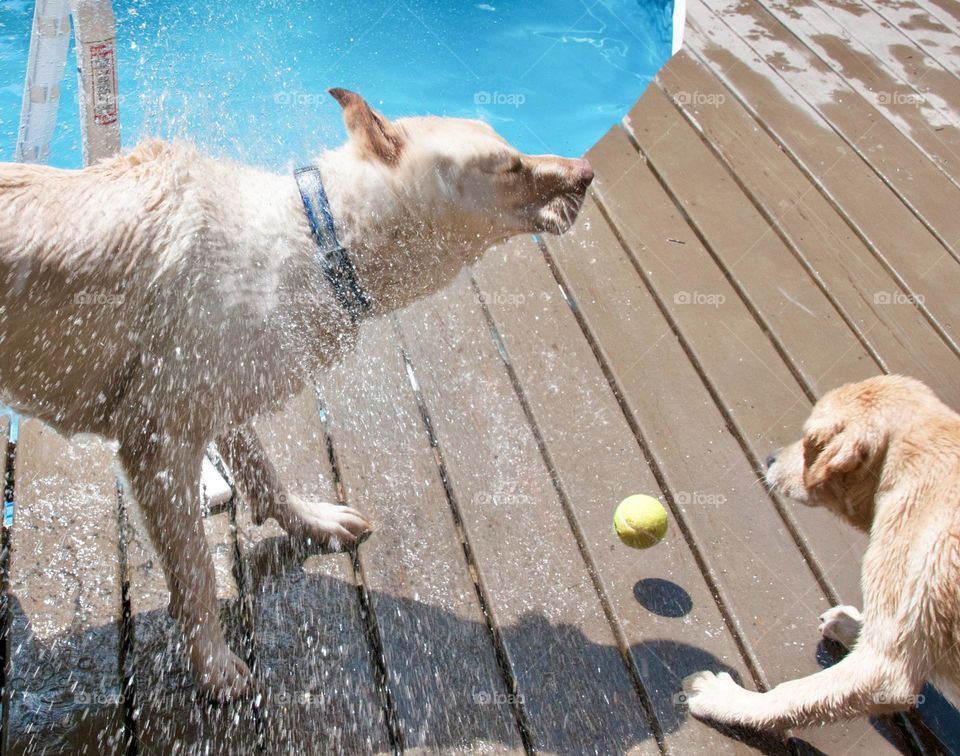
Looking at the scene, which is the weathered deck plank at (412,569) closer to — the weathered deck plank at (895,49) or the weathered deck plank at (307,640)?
the weathered deck plank at (307,640)

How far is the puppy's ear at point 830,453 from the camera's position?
8.44ft

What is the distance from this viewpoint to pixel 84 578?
268 centimetres

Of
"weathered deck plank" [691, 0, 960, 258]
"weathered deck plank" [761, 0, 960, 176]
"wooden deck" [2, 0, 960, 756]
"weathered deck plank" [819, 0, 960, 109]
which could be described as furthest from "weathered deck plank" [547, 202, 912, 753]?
"weathered deck plank" [819, 0, 960, 109]

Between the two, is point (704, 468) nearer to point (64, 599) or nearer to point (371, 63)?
point (64, 599)

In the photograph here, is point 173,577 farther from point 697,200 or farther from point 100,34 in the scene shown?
point 697,200

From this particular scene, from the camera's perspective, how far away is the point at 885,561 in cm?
247

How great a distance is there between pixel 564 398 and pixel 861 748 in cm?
155

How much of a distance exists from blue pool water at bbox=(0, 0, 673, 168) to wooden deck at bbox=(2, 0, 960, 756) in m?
3.19

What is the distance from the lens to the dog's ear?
8.50 ft

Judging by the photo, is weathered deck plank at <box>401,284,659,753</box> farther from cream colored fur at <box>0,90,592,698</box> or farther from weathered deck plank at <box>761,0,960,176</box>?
weathered deck plank at <box>761,0,960,176</box>

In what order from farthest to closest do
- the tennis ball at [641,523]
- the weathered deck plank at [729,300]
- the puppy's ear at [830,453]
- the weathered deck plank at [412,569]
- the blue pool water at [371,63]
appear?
the blue pool water at [371,63] → the weathered deck plank at [729,300] → the tennis ball at [641,523] → the puppy's ear at [830,453] → the weathered deck plank at [412,569]

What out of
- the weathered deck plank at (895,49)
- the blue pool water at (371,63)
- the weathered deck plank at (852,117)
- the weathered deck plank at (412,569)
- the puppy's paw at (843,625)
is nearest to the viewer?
the weathered deck plank at (412,569)

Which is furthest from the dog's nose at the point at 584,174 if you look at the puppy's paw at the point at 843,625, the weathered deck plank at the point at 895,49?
the weathered deck plank at the point at 895,49

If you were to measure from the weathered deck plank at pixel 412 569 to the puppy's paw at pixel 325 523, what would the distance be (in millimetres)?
70
